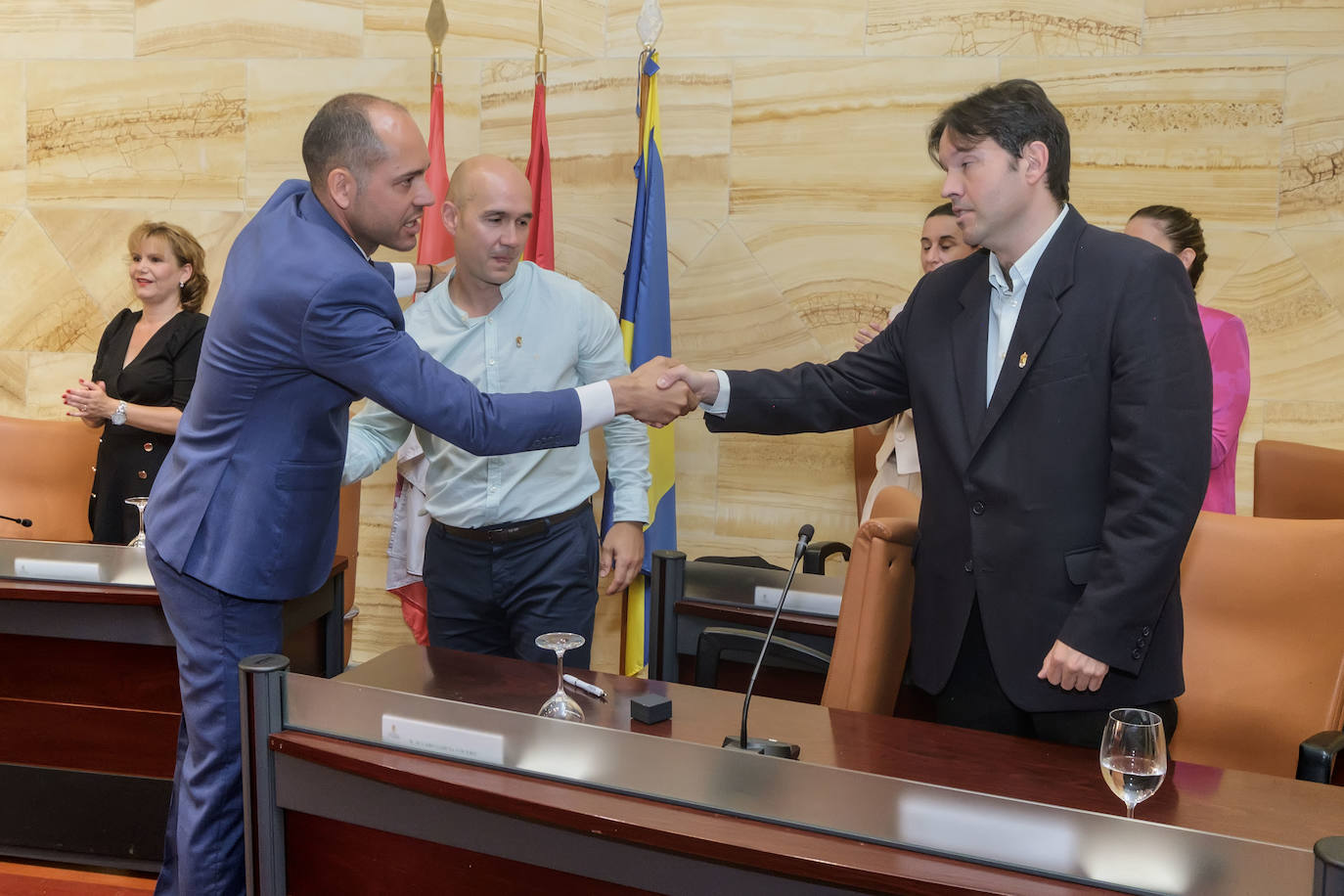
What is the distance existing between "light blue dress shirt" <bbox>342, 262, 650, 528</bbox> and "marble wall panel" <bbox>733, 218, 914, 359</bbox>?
1542 millimetres

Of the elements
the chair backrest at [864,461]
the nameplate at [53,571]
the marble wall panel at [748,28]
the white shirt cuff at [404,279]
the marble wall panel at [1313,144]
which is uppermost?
the marble wall panel at [748,28]

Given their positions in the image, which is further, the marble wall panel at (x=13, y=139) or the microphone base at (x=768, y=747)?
the marble wall panel at (x=13, y=139)

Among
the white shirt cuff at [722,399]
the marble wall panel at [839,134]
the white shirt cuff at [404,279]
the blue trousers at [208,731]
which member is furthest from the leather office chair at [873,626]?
the marble wall panel at [839,134]

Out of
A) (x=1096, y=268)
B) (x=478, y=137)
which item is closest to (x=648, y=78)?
(x=478, y=137)

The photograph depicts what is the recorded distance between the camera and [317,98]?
460cm

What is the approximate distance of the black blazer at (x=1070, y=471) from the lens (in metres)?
1.78

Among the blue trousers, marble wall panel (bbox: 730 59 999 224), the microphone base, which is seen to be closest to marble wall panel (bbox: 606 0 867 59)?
marble wall panel (bbox: 730 59 999 224)

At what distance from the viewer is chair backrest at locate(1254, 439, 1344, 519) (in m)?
3.33

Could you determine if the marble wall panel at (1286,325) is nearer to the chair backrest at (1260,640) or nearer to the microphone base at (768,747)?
the chair backrest at (1260,640)

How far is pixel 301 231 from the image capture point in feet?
6.95

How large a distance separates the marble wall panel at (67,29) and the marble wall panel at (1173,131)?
3512mm

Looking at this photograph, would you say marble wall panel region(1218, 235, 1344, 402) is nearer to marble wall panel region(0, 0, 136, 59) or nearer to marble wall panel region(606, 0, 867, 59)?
marble wall panel region(606, 0, 867, 59)

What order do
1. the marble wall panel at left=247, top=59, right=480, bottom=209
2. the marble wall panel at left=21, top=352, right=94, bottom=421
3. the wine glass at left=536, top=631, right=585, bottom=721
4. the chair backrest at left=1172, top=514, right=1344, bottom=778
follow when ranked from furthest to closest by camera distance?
the marble wall panel at left=21, top=352, right=94, bottom=421 → the marble wall panel at left=247, top=59, right=480, bottom=209 → the chair backrest at left=1172, top=514, right=1344, bottom=778 → the wine glass at left=536, top=631, right=585, bottom=721

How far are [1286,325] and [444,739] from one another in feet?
11.3
